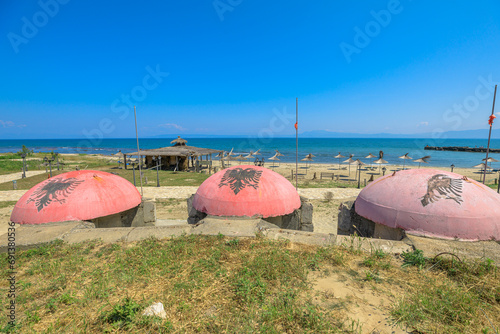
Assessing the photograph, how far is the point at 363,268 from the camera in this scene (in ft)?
14.6

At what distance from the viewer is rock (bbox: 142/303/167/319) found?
10.5 ft

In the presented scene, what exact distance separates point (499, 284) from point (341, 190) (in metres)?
16.9

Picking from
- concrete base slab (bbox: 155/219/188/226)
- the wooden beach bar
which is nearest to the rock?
concrete base slab (bbox: 155/219/188/226)

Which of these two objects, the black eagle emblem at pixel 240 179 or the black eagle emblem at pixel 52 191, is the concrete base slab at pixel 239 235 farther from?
the black eagle emblem at pixel 240 179

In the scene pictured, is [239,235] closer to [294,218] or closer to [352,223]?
[294,218]

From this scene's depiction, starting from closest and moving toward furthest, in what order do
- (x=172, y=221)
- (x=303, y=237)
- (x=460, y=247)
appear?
(x=460, y=247), (x=303, y=237), (x=172, y=221)

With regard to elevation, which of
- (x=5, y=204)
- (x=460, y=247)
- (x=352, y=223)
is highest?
(x=460, y=247)

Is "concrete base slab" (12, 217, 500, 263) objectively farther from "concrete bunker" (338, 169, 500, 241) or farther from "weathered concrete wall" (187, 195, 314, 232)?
"weathered concrete wall" (187, 195, 314, 232)

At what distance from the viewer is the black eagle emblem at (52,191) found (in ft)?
22.2

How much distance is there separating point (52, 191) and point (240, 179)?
19.2ft

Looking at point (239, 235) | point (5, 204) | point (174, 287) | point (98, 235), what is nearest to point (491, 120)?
point (239, 235)

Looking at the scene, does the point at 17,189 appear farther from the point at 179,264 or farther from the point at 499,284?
the point at 499,284

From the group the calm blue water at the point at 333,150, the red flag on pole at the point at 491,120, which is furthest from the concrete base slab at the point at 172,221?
the calm blue water at the point at 333,150

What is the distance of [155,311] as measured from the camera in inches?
127
